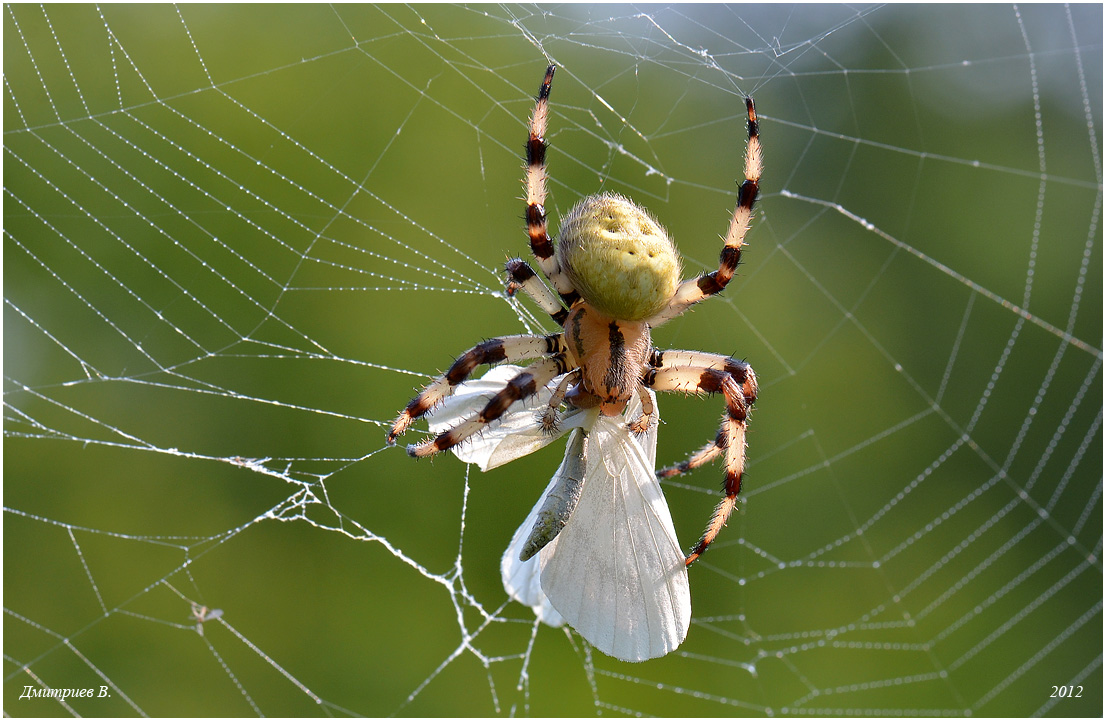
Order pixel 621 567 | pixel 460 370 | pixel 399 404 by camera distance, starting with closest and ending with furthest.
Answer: pixel 621 567
pixel 460 370
pixel 399 404

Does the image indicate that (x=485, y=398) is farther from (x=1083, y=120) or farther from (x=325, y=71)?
(x=1083, y=120)

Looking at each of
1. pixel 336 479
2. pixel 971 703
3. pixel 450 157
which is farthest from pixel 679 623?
pixel 971 703

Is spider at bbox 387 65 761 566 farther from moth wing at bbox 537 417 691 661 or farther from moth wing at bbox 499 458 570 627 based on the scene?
moth wing at bbox 499 458 570 627

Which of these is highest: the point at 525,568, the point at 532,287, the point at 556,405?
the point at 532,287

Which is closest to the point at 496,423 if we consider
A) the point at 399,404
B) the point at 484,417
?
the point at 484,417

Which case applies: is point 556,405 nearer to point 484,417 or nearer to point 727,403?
point 484,417
